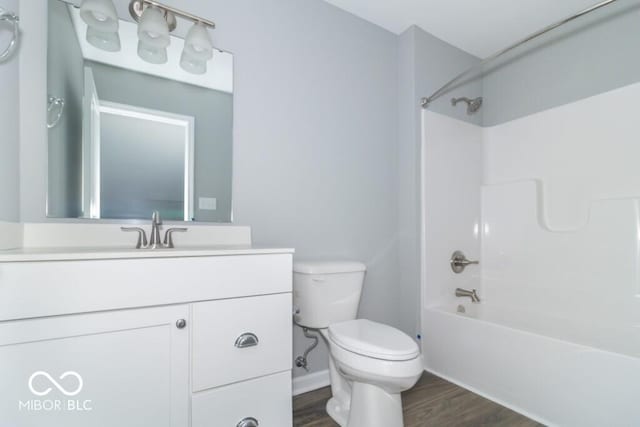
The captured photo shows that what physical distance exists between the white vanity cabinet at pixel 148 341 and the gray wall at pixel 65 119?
1.77ft

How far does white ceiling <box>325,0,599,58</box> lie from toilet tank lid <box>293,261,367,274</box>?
163 cm

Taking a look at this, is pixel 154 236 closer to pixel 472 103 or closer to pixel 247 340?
pixel 247 340

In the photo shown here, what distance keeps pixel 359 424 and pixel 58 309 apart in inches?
47.1

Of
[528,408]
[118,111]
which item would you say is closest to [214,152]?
[118,111]

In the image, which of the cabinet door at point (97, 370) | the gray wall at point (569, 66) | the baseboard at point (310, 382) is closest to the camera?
the cabinet door at point (97, 370)

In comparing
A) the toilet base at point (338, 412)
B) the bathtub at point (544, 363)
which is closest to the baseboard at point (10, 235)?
the toilet base at point (338, 412)

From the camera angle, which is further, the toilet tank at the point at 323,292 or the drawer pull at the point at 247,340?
the toilet tank at the point at 323,292

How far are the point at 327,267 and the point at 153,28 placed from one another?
1.35m

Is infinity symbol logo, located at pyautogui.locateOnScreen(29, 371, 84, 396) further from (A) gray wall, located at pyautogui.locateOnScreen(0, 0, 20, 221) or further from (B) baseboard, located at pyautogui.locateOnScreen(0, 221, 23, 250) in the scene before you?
(A) gray wall, located at pyautogui.locateOnScreen(0, 0, 20, 221)

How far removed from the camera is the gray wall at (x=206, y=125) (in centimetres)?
143

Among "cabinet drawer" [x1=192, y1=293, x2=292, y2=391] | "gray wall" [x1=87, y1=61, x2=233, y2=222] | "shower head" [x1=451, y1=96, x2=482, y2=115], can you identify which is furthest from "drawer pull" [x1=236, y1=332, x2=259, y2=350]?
"shower head" [x1=451, y1=96, x2=482, y2=115]

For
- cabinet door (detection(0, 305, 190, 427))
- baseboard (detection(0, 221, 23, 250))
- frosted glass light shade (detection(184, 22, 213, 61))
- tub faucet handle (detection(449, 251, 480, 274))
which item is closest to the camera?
cabinet door (detection(0, 305, 190, 427))

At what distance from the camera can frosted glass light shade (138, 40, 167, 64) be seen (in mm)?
1392

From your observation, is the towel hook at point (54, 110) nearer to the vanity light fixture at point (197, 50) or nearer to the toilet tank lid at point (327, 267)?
the vanity light fixture at point (197, 50)
